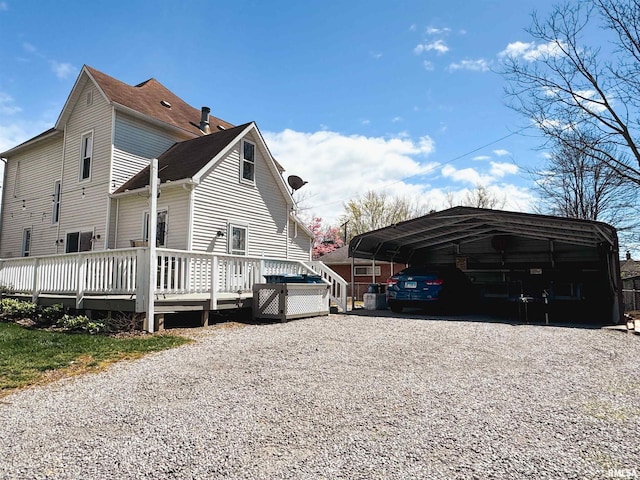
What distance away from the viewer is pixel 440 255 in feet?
56.5

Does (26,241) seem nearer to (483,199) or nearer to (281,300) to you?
(281,300)

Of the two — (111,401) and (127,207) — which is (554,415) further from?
(127,207)

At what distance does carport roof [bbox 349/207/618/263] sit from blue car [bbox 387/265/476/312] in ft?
5.37

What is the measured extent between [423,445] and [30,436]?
3.08 meters

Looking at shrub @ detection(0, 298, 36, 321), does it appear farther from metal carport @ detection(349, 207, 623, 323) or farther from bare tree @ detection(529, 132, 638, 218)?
bare tree @ detection(529, 132, 638, 218)

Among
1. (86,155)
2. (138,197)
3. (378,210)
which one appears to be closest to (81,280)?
(138,197)

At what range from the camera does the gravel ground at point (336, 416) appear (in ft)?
8.82

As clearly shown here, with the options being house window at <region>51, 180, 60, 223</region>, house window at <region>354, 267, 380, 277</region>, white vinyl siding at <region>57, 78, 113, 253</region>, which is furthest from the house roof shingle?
house window at <region>354, 267, 380, 277</region>

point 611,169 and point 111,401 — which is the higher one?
point 611,169

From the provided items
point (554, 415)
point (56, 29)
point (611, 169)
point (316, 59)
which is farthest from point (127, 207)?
point (611, 169)

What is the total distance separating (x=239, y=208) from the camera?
14516mm

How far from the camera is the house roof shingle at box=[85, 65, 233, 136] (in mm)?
14622

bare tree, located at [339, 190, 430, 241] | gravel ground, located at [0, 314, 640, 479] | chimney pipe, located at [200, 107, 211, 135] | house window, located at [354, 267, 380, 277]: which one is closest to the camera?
gravel ground, located at [0, 314, 640, 479]

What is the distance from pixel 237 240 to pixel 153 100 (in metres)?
7.28
